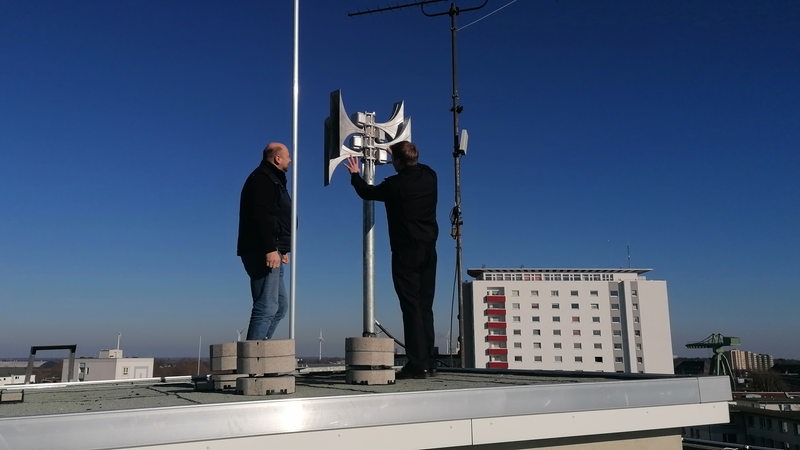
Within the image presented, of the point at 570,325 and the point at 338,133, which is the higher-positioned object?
the point at 338,133

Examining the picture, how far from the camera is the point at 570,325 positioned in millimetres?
98500

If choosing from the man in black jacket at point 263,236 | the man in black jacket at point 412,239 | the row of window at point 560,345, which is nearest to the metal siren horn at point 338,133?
the man in black jacket at point 412,239

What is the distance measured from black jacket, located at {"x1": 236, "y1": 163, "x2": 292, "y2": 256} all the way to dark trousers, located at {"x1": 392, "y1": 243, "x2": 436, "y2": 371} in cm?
111

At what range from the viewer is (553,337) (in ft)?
323

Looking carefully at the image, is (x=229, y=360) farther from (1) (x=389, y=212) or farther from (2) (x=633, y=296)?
(2) (x=633, y=296)

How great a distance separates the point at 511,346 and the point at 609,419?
97.8 metres

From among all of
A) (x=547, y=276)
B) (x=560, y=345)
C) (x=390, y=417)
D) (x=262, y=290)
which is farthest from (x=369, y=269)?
(x=547, y=276)

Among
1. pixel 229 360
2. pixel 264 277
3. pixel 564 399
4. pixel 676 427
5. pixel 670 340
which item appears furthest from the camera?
pixel 670 340

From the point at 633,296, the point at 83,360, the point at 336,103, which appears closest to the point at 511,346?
the point at 633,296

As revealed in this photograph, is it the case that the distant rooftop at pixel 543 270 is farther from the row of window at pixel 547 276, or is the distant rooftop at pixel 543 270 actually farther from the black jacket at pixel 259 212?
the black jacket at pixel 259 212

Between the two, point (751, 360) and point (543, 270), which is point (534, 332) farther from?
point (751, 360)

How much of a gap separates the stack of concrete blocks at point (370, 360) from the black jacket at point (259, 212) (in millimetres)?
1083

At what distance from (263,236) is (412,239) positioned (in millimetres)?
1299

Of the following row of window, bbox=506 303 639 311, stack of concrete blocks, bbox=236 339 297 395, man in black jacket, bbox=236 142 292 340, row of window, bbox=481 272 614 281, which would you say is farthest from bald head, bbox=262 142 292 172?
row of window, bbox=481 272 614 281
